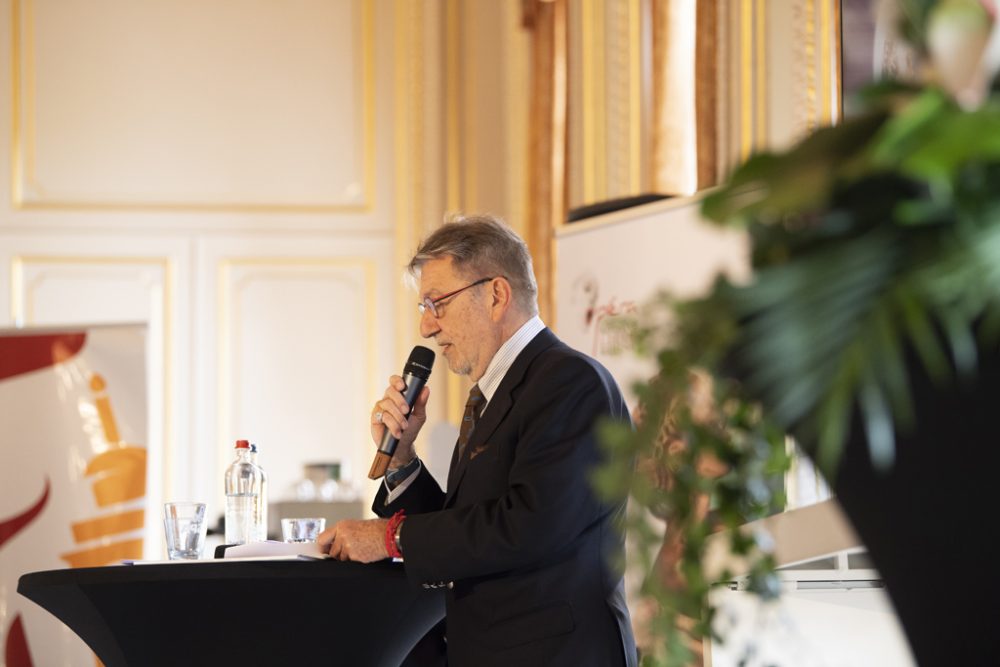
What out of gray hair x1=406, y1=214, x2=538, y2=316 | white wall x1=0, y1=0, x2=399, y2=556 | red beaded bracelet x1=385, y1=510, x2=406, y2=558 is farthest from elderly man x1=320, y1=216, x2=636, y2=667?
white wall x1=0, y1=0, x2=399, y2=556

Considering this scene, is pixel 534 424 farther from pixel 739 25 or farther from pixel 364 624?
pixel 739 25

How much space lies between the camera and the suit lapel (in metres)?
2.40

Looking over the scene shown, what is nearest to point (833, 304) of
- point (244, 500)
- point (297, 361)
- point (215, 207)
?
point (244, 500)

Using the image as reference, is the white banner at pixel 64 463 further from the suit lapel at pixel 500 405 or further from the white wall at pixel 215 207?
the white wall at pixel 215 207

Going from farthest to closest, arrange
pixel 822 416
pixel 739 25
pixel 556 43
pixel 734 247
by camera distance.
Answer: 1. pixel 556 43
2. pixel 739 25
3. pixel 734 247
4. pixel 822 416

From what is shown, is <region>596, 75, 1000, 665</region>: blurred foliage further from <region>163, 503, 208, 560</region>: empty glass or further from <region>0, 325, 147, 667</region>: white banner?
<region>0, 325, 147, 667</region>: white banner

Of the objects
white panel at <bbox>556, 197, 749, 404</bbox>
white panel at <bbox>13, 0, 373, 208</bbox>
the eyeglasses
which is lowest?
the eyeglasses

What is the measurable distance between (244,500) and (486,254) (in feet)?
2.37

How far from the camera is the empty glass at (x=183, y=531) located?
2.50 m

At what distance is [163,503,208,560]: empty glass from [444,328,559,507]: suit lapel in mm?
472

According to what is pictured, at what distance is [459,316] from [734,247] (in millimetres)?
1200

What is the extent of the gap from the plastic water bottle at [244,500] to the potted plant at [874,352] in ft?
6.67

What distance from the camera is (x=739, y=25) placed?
429 cm

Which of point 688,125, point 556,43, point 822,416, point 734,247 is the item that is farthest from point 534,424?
point 556,43
